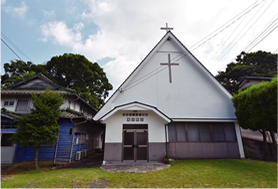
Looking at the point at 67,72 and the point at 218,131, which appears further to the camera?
the point at 67,72

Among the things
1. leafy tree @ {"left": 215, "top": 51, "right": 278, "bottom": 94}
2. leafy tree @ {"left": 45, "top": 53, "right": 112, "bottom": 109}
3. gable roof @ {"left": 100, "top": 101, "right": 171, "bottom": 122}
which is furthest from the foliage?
leafy tree @ {"left": 215, "top": 51, "right": 278, "bottom": 94}

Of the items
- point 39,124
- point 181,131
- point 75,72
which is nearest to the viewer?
point 39,124

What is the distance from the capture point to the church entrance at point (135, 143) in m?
9.28

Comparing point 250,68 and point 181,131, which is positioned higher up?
point 250,68

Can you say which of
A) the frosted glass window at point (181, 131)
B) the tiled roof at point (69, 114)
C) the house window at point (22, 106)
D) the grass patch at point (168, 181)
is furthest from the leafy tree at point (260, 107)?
the house window at point (22, 106)

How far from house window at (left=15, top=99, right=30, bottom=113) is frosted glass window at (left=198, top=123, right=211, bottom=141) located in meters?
15.3

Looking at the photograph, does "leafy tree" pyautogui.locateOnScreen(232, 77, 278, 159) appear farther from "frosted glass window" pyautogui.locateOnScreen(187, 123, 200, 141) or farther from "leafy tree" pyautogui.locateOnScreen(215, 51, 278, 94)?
"leafy tree" pyautogui.locateOnScreen(215, 51, 278, 94)

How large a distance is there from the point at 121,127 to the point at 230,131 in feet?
28.2

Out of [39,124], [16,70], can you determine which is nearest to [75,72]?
[16,70]

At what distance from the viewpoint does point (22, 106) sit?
41.8 ft

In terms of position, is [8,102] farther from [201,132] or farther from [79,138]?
[201,132]

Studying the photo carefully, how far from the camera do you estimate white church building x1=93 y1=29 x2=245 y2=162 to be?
9.40 m

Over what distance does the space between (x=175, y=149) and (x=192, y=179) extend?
4.14 metres

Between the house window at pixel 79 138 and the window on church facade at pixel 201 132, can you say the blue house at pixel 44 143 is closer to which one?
the house window at pixel 79 138
